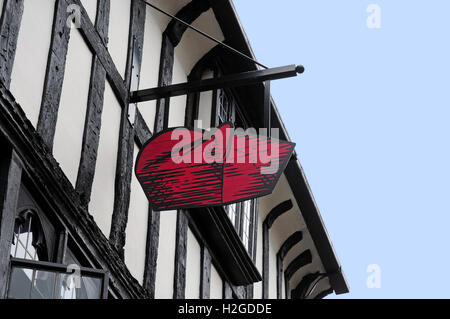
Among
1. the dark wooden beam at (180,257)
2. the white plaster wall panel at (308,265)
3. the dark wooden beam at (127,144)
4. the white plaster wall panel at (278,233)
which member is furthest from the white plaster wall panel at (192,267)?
the white plaster wall panel at (308,265)

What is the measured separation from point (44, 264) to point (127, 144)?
3.62 meters

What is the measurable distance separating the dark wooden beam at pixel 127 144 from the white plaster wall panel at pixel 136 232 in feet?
0.66

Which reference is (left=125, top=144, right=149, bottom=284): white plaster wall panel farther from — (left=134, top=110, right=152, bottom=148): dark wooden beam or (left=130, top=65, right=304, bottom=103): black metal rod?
(left=130, top=65, right=304, bottom=103): black metal rod

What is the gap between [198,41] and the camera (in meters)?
14.5

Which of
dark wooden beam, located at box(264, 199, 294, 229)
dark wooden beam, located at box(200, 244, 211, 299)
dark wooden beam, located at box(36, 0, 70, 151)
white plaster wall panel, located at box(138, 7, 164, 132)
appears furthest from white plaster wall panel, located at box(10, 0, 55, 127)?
dark wooden beam, located at box(264, 199, 294, 229)

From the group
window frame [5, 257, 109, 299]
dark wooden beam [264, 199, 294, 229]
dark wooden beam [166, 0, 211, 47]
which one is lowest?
window frame [5, 257, 109, 299]

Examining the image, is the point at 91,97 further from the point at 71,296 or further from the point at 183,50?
the point at 183,50

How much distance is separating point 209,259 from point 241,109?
2840 mm

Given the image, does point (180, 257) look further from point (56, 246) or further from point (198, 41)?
point (56, 246)

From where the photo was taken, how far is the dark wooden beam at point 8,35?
8.86 metres

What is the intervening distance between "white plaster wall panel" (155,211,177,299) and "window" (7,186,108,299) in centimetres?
258

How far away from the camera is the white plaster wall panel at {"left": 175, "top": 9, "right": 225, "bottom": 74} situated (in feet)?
46.5

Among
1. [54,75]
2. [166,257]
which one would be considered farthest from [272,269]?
[54,75]
